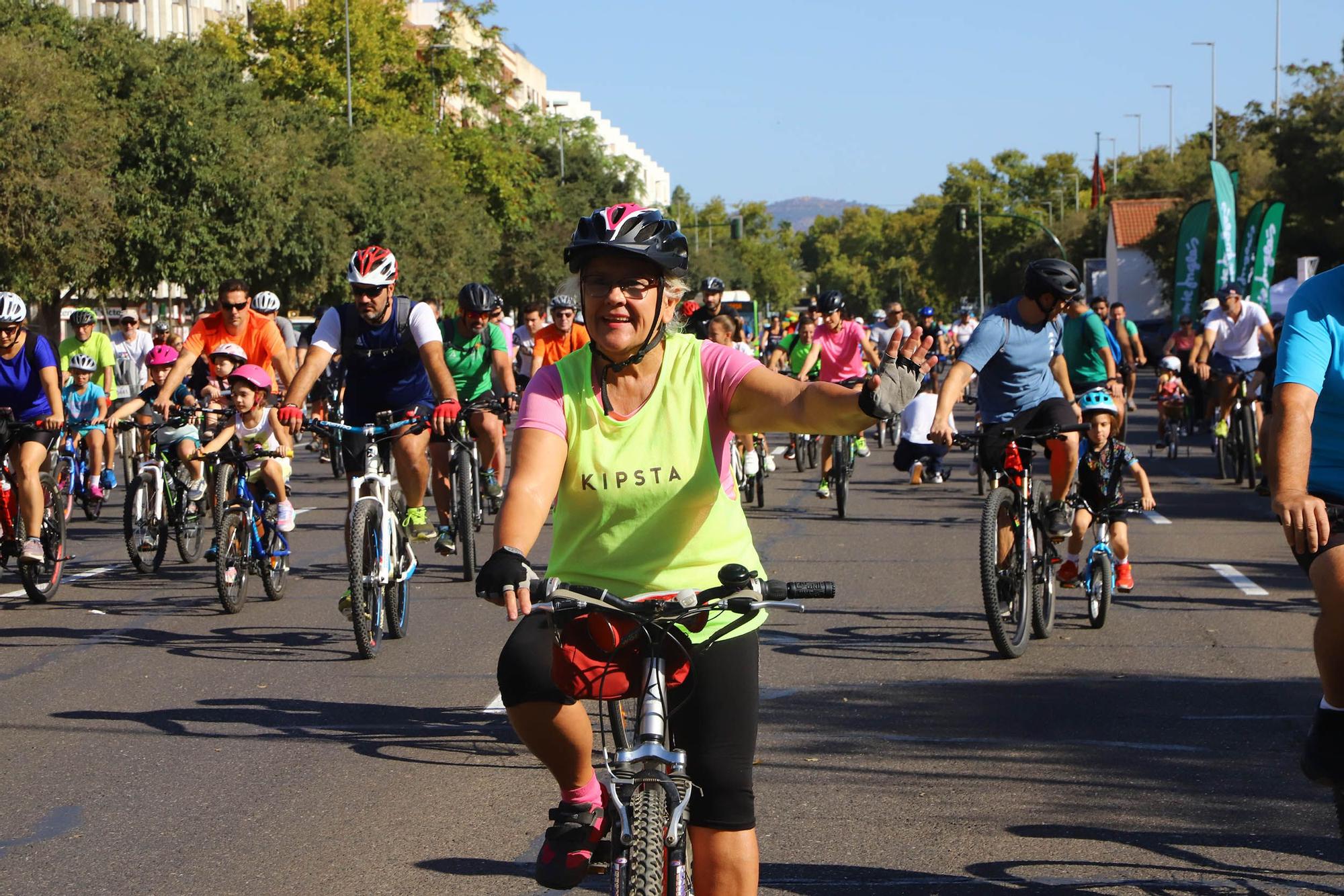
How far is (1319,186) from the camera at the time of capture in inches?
1972

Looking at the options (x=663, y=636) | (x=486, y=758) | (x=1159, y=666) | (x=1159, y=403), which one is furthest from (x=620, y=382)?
(x=1159, y=403)

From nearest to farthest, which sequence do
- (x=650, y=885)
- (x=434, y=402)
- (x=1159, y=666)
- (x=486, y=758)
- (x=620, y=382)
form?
(x=650, y=885), (x=620, y=382), (x=486, y=758), (x=1159, y=666), (x=434, y=402)

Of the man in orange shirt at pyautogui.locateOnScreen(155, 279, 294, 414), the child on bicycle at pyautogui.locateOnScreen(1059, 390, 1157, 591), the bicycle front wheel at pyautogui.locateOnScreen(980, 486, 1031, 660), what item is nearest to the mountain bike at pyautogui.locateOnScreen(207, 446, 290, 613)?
the man in orange shirt at pyautogui.locateOnScreen(155, 279, 294, 414)

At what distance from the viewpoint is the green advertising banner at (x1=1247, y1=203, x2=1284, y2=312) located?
32.4m

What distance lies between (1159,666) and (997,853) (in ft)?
10.9

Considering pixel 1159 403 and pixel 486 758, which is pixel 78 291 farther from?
pixel 486 758

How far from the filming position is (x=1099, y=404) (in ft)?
32.0

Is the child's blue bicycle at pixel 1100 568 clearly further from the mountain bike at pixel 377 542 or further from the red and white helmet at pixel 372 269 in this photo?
the red and white helmet at pixel 372 269

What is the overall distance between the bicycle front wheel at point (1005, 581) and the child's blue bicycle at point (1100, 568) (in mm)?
689

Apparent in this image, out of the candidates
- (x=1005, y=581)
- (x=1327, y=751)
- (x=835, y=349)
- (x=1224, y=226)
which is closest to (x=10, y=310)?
(x=1005, y=581)

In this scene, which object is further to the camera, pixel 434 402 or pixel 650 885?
pixel 434 402

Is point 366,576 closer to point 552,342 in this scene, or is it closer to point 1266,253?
point 552,342

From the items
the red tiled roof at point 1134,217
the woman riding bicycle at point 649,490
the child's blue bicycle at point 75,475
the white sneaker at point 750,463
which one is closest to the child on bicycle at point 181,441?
the child's blue bicycle at point 75,475

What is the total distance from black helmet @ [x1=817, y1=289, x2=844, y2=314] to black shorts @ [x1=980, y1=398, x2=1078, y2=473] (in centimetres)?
653
